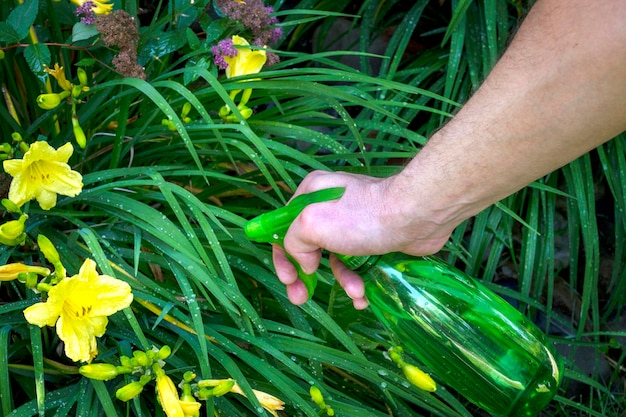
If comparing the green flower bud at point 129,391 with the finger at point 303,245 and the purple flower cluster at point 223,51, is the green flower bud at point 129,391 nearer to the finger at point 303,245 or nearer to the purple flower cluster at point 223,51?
the finger at point 303,245

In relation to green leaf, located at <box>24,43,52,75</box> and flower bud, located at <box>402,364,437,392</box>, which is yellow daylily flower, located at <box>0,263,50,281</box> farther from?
flower bud, located at <box>402,364,437,392</box>

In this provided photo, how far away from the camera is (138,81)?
124 centimetres

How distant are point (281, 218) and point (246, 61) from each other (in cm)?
45

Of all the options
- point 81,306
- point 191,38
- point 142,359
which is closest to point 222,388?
point 142,359

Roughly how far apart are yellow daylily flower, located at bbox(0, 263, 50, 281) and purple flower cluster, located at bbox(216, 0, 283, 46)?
57cm

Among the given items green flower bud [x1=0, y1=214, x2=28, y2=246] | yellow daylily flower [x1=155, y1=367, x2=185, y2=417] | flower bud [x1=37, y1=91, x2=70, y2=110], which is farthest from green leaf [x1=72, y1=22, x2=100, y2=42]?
yellow daylily flower [x1=155, y1=367, x2=185, y2=417]

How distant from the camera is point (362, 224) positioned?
1025 mm

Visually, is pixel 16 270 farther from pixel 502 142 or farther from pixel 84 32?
pixel 502 142

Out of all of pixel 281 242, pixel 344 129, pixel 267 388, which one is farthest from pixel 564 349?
pixel 281 242

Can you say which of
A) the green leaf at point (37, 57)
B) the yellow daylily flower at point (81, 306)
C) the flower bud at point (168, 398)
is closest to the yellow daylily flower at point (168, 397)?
the flower bud at point (168, 398)

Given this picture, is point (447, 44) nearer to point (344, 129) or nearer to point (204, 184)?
point (344, 129)

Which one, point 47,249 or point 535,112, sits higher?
point 535,112

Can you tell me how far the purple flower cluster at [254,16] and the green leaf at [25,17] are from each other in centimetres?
33

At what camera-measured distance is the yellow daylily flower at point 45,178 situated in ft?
3.80
